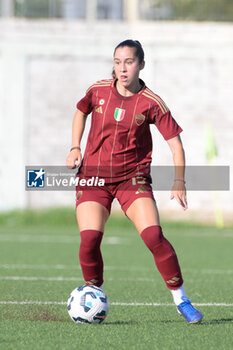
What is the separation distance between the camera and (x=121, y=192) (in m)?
6.32

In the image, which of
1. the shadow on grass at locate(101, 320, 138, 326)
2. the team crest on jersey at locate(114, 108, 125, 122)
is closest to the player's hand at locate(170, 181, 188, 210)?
the team crest on jersey at locate(114, 108, 125, 122)

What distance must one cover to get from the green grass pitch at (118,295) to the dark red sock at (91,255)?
1.16 feet

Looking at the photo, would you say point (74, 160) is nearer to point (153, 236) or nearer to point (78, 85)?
point (153, 236)

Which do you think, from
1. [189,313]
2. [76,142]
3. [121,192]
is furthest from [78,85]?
[189,313]

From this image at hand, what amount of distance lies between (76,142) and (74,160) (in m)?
0.23

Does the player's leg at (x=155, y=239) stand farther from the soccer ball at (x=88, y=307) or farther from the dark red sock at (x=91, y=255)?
the soccer ball at (x=88, y=307)

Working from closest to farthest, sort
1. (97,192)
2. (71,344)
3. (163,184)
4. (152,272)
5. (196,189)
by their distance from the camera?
1. (71,344)
2. (97,192)
3. (152,272)
4. (163,184)
5. (196,189)

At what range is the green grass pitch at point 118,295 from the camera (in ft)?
18.0

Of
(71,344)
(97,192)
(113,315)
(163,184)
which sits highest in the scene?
(97,192)

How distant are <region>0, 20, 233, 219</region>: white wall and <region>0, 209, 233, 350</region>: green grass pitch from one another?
438 cm

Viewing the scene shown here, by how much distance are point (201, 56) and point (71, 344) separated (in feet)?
55.6

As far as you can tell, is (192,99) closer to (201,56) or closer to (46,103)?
(201,56)

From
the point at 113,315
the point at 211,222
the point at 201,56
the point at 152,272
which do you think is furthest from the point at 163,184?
the point at 113,315

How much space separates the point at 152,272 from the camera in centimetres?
1065
